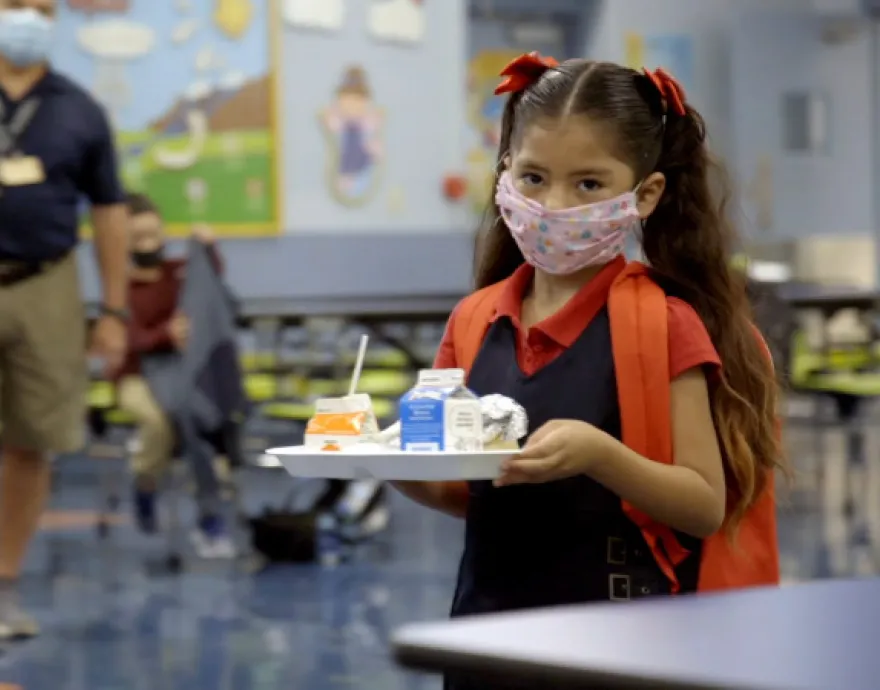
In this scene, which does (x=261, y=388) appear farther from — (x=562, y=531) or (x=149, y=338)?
(x=562, y=531)

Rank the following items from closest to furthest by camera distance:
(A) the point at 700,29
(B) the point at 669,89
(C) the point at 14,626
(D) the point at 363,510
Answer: (B) the point at 669,89 → (C) the point at 14,626 → (D) the point at 363,510 → (A) the point at 700,29

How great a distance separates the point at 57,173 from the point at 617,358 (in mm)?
2836

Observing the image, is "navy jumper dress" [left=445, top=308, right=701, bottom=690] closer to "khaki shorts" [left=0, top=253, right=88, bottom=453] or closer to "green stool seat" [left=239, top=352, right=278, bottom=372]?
"khaki shorts" [left=0, top=253, right=88, bottom=453]

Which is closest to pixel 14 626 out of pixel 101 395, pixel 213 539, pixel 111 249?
pixel 111 249

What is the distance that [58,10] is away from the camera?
28.4 feet

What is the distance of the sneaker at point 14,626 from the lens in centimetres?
402

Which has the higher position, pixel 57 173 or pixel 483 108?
pixel 57 173

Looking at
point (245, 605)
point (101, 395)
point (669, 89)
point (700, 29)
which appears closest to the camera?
point (669, 89)

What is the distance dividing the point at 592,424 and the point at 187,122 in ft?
24.6

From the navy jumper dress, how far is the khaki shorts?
104 inches

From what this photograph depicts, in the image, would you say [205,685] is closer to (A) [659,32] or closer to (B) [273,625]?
A: (B) [273,625]

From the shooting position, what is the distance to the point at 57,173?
4.11m

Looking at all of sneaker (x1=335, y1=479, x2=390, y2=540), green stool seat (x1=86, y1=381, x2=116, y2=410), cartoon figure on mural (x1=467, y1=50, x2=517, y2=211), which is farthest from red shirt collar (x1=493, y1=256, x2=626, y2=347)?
cartoon figure on mural (x1=467, y1=50, x2=517, y2=211)

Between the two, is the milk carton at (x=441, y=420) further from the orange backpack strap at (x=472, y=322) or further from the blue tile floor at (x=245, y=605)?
the blue tile floor at (x=245, y=605)
